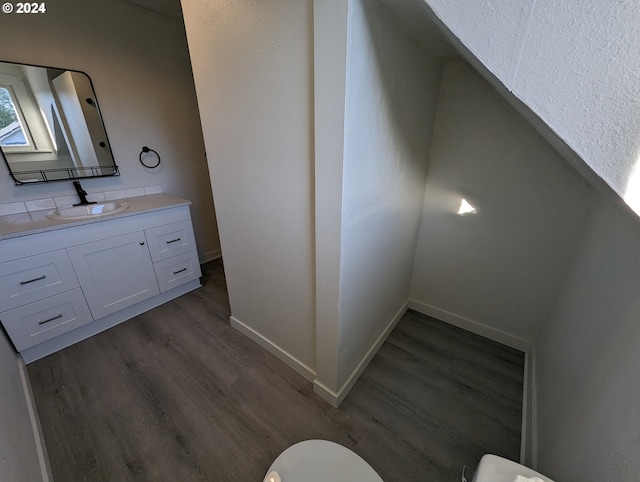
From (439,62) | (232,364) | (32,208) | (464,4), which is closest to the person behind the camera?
(464,4)

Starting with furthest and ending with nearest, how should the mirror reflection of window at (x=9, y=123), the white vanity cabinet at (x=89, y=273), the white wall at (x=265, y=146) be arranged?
the mirror reflection of window at (x=9, y=123), the white vanity cabinet at (x=89, y=273), the white wall at (x=265, y=146)

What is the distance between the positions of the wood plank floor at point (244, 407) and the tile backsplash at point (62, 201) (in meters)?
1.03

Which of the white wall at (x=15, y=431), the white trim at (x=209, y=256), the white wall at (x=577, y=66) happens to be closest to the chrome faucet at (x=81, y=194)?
the white wall at (x=15, y=431)

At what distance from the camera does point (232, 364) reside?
1554 mm

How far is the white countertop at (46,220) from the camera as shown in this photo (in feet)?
4.48

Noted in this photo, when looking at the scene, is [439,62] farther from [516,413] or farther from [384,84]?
[516,413]

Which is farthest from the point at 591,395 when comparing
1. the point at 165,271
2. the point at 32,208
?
the point at 32,208

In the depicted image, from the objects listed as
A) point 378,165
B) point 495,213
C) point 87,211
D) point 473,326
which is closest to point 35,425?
point 87,211

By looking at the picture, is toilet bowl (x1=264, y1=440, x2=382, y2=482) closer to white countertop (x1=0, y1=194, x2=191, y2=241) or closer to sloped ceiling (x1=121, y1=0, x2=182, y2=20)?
white countertop (x1=0, y1=194, x2=191, y2=241)

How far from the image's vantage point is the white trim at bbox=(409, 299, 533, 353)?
65.8 inches

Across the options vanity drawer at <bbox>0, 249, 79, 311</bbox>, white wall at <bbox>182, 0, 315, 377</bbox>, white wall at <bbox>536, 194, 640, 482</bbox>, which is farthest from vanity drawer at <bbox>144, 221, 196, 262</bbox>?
white wall at <bbox>536, 194, 640, 482</bbox>

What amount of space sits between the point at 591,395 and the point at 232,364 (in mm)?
1668

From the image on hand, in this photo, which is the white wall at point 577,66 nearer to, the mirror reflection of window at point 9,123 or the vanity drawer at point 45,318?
the vanity drawer at point 45,318

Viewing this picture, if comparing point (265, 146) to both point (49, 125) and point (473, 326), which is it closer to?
point (49, 125)
